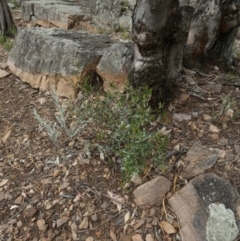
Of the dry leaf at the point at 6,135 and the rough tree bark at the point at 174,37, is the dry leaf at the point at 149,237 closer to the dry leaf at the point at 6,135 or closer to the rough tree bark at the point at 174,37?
the rough tree bark at the point at 174,37

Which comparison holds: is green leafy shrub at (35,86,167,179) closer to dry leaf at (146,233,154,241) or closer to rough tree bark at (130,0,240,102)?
rough tree bark at (130,0,240,102)

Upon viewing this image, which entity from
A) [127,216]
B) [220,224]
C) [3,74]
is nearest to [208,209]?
[220,224]

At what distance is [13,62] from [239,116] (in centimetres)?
247

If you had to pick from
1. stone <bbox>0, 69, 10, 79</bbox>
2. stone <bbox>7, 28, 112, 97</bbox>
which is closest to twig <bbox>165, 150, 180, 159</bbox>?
stone <bbox>7, 28, 112, 97</bbox>

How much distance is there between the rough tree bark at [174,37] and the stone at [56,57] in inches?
25.2

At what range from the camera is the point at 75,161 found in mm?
2250

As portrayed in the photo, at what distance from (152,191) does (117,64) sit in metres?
1.20

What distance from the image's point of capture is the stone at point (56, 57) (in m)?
2.77

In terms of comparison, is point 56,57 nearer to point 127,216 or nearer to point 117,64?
point 117,64

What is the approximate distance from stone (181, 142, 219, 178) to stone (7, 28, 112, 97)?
125 centimetres

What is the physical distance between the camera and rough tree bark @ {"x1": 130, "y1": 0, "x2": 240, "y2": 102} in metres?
2.10

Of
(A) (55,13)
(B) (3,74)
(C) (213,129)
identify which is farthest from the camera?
(A) (55,13)

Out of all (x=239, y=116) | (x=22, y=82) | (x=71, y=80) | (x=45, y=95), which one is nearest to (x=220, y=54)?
(x=239, y=116)

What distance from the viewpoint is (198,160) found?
83.0 inches
